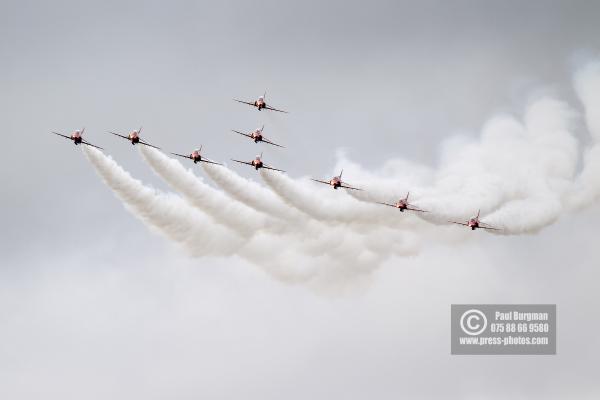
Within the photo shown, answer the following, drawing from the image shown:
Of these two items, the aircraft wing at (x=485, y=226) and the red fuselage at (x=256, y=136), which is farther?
the red fuselage at (x=256, y=136)

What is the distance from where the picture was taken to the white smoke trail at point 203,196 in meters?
140

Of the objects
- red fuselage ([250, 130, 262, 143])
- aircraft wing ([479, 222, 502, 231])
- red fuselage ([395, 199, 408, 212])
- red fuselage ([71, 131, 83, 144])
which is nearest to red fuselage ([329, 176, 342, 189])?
red fuselage ([395, 199, 408, 212])

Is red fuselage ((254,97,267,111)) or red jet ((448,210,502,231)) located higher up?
red fuselage ((254,97,267,111))

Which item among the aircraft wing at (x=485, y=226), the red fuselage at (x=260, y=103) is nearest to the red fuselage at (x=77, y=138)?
the red fuselage at (x=260, y=103)

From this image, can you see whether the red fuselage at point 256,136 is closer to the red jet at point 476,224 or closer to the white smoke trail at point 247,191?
the white smoke trail at point 247,191

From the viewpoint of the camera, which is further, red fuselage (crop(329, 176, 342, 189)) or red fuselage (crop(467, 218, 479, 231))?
red fuselage (crop(329, 176, 342, 189))

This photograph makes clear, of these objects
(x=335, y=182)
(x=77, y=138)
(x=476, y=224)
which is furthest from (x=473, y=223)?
(x=77, y=138)

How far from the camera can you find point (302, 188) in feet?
461

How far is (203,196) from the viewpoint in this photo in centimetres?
14088

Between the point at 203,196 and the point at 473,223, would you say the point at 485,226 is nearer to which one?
the point at 473,223

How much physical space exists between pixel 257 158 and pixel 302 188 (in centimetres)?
477

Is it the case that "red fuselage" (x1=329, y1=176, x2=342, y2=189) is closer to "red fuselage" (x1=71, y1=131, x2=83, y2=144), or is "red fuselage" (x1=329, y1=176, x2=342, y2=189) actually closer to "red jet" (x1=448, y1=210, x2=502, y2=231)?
"red jet" (x1=448, y1=210, x2=502, y2=231)

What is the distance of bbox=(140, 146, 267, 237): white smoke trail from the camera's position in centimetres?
13950

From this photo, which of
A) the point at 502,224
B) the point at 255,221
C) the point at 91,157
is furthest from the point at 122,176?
the point at 502,224
